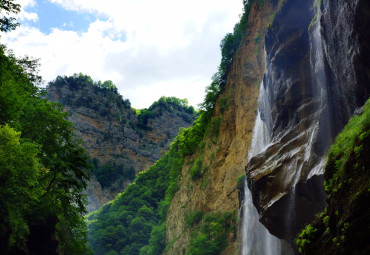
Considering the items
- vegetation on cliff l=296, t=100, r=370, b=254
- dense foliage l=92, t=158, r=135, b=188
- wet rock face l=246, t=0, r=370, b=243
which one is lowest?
vegetation on cliff l=296, t=100, r=370, b=254

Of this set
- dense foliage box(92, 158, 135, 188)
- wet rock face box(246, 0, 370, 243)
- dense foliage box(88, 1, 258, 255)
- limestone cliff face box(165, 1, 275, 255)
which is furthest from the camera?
dense foliage box(92, 158, 135, 188)

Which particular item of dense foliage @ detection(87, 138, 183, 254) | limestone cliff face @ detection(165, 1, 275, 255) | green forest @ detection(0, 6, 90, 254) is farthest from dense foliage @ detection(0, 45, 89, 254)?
dense foliage @ detection(87, 138, 183, 254)

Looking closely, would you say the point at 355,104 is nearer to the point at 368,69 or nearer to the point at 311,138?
the point at 368,69

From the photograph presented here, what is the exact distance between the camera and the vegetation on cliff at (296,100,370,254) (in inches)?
285

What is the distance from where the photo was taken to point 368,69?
12.0m

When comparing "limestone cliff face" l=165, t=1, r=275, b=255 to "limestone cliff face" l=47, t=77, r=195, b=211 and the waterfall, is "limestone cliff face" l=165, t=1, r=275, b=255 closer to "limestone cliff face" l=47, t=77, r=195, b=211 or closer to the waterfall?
the waterfall

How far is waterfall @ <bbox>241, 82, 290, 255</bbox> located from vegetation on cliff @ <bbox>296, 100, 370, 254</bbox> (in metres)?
12.8

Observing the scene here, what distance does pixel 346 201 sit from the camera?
790 centimetres

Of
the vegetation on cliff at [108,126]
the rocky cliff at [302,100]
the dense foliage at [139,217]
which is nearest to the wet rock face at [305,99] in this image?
the rocky cliff at [302,100]

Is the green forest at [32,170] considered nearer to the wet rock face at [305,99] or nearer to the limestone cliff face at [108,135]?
the wet rock face at [305,99]

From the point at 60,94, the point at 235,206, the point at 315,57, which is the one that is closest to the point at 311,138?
the point at 315,57

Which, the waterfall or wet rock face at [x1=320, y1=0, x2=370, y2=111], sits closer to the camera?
wet rock face at [x1=320, y1=0, x2=370, y2=111]

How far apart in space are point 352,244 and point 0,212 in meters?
12.6

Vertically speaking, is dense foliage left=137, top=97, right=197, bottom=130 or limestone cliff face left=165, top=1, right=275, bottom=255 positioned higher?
dense foliage left=137, top=97, right=197, bottom=130
